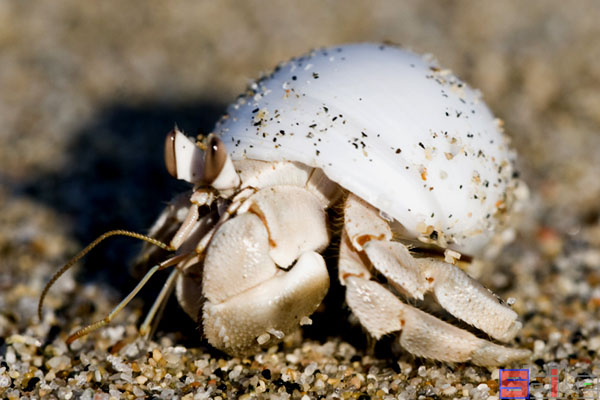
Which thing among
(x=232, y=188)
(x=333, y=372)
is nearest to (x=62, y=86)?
(x=232, y=188)

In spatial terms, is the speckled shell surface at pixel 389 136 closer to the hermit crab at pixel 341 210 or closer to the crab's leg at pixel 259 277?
the hermit crab at pixel 341 210

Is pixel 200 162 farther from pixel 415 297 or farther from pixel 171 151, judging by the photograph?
pixel 415 297

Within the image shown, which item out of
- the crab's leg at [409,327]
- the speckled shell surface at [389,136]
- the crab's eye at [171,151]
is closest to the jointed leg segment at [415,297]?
the crab's leg at [409,327]

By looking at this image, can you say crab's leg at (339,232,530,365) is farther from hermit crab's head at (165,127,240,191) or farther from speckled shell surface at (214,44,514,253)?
hermit crab's head at (165,127,240,191)

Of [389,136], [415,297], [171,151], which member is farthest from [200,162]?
[415,297]

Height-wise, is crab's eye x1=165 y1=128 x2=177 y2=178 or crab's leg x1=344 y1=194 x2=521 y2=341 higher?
crab's leg x1=344 y1=194 x2=521 y2=341

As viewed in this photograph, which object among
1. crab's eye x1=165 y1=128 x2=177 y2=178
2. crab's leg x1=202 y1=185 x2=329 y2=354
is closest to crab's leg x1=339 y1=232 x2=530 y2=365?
crab's leg x1=202 y1=185 x2=329 y2=354

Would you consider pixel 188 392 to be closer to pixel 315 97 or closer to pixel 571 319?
pixel 315 97
